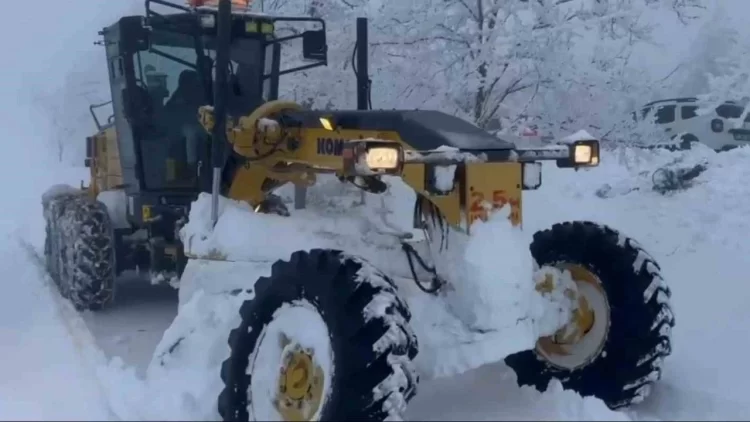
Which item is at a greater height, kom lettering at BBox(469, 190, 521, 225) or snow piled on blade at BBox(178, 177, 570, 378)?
kom lettering at BBox(469, 190, 521, 225)

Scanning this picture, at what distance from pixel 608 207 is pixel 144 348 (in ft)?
23.3

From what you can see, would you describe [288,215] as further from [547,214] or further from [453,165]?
[547,214]

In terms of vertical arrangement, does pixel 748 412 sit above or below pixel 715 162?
below

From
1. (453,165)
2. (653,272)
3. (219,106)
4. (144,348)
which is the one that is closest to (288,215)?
(219,106)

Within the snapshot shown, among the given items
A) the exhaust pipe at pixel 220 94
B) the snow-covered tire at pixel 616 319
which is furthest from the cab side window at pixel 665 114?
the exhaust pipe at pixel 220 94

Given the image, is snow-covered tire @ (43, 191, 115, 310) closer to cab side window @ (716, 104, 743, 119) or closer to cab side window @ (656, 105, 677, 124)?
cab side window @ (656, 105, 677, 124)

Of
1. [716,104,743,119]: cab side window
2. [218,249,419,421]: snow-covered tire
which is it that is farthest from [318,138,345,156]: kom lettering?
[716,104,743,119]: cab side window

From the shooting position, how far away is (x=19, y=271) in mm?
8883

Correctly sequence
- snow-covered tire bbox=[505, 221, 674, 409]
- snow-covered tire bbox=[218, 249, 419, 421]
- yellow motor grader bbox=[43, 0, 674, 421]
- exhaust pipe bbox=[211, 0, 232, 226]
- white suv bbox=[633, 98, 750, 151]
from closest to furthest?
snow-covered tire bbox=[218, 249, 419, 421]
yellow motor grader bbox=[43, 0, 674, 421]
snow-covered tire bbox=[505, 221, 674, 409]
exhaust pipe bbox=[211, 0, 232, 226]
white suv bbox=[633, 98, 750, 151]

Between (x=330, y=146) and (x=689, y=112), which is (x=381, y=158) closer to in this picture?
(x=330, y=146)

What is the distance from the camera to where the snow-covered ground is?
178 inches

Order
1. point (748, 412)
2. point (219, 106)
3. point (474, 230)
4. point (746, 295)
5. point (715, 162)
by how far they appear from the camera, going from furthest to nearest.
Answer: point (715, 162)
point (746, 295)
point (219, 106)
point (748, 412)
point (474, 230)

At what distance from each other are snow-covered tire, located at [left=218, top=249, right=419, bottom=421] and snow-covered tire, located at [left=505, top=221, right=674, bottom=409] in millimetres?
1424

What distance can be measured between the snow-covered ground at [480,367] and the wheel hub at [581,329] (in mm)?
292
